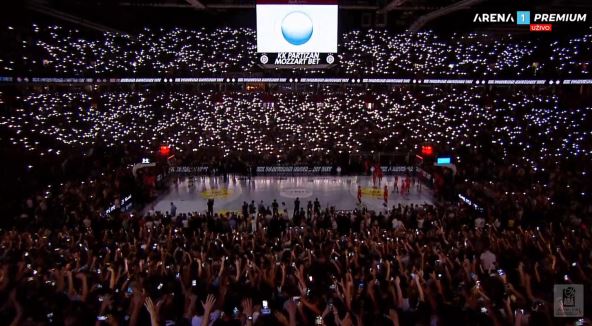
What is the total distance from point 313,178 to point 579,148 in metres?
14.5

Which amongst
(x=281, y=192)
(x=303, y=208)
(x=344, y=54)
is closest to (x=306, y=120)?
(x=344, y=54)

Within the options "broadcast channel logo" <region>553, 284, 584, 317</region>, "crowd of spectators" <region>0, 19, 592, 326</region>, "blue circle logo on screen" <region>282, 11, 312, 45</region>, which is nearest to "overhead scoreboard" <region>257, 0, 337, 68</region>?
"blue circle logo on screen" <region>282, 11, 312, 45</region>

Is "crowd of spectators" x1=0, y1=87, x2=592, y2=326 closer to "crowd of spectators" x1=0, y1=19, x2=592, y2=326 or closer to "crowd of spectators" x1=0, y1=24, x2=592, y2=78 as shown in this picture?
"crowd of spectators" x1=0, y1=19, x2=592, y2=326

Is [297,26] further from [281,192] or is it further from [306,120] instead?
[306,120]

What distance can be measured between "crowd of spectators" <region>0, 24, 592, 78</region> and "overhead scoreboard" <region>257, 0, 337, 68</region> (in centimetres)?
1748

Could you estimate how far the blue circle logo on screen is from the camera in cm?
2022

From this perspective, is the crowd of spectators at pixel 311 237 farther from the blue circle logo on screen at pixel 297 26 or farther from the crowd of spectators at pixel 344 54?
the blue circle logo on screen at pixel 297 26

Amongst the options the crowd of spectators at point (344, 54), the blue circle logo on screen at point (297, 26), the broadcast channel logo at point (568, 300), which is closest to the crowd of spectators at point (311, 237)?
the broadcast channel logo at point (568, 300)

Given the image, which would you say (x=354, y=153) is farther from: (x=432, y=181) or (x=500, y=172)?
(x=500, y=172)

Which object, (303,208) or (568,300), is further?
(303,208)

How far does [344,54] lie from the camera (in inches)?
1598

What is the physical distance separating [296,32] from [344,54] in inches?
828

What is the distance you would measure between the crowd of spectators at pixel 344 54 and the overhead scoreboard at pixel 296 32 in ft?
57.4

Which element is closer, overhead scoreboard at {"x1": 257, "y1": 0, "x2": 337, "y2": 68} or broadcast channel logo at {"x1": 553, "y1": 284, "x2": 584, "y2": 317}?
broadcast channel logo at {"x1": 553, "y1": 284, "x2": 584, "y2": 317}
